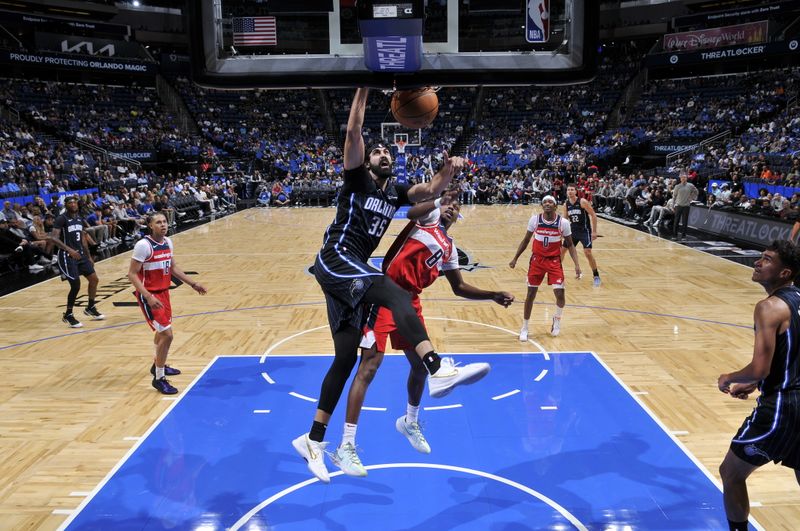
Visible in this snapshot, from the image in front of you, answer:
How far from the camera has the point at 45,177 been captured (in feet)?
66.1

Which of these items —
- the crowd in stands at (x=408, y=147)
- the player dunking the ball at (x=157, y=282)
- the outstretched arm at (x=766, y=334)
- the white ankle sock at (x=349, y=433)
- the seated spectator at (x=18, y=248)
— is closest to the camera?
the outstretched arm at (x=766, y=334)

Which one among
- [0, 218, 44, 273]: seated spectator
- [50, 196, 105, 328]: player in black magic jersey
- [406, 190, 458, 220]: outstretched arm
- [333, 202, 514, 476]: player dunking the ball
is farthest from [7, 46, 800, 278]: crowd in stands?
[406, 190, 458, 220]: outstretched arm

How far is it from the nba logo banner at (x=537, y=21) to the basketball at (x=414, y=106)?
70 cm

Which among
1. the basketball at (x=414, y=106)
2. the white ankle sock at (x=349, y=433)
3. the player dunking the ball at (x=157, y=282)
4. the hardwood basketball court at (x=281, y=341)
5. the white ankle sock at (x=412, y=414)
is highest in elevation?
the basketball at (x=414, y=106)

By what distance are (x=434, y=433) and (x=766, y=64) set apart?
35.7 metres

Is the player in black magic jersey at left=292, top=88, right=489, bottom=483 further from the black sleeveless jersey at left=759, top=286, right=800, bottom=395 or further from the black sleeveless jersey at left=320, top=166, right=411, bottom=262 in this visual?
the black sleeveless jersey at left=759, top=286, right=800, bottom=395

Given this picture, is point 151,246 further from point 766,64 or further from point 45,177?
point 766,64

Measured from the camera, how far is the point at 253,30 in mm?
3863

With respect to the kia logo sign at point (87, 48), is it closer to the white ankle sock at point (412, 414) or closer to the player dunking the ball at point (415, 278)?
the player dunking the ball at point (415, 278)

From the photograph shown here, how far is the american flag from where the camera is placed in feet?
12.6

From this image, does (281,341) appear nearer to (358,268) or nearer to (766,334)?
(358,268)

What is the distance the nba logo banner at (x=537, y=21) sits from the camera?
382cm

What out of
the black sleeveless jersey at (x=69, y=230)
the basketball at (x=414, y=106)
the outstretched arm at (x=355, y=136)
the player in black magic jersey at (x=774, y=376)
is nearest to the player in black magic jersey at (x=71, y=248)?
the black sleeveless jersey at (x=69, y=230)

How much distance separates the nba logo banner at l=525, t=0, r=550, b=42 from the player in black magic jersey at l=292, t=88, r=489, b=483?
89 cm
